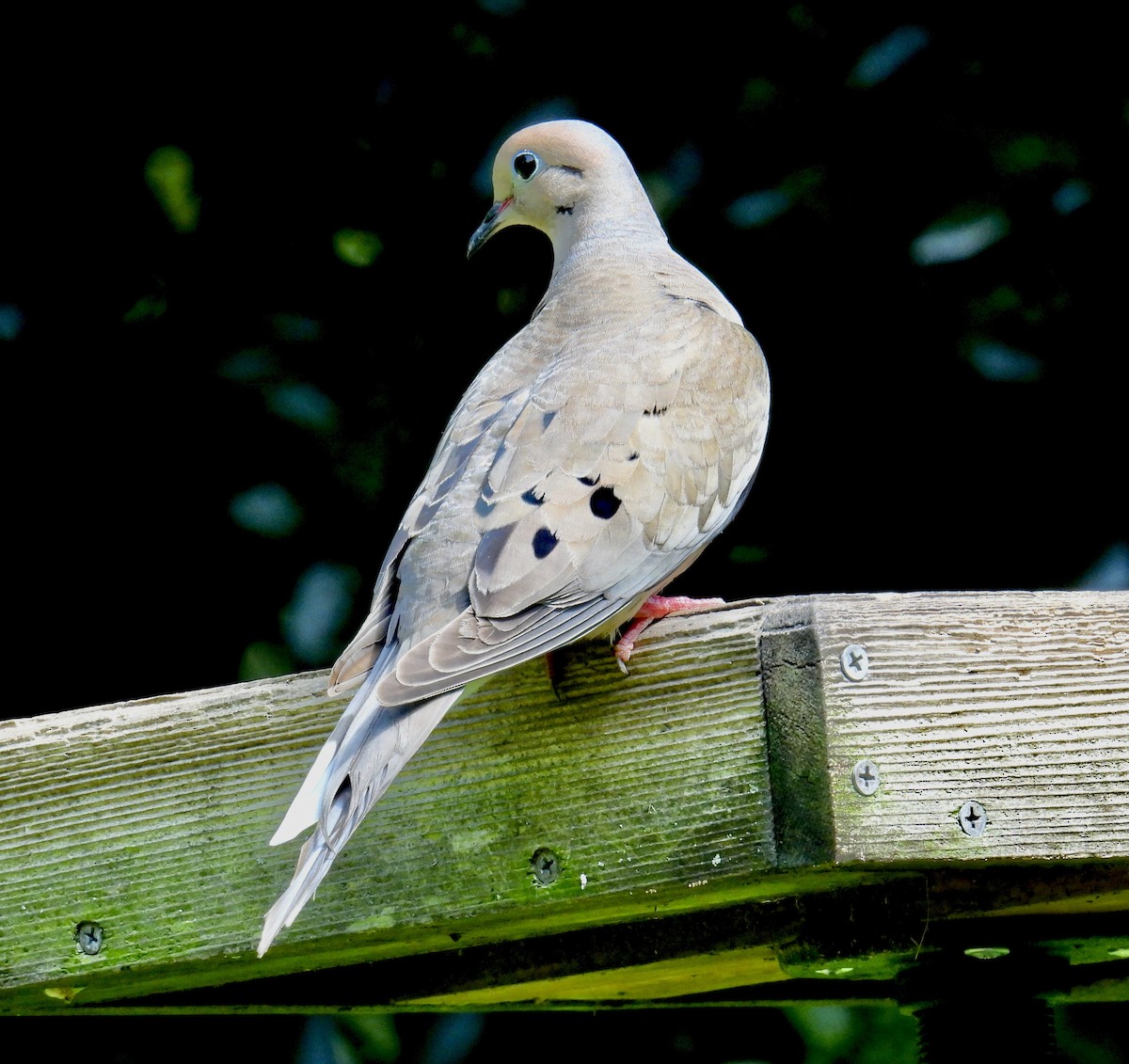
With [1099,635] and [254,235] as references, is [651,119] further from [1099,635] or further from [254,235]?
[1099,635]

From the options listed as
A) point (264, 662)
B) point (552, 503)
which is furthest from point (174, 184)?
point (552, 503)

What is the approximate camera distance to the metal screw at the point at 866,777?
1504mm

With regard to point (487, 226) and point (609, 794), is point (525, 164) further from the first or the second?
point (609, 794)

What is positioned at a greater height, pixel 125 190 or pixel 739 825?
pixel 125 190

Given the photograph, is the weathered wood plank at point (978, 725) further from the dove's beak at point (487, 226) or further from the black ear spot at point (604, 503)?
the dove's beak at point (487, 226)

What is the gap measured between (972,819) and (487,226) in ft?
4.95

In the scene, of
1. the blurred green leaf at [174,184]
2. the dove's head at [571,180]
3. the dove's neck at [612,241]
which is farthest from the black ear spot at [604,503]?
the blurred green leaf at [174,184]

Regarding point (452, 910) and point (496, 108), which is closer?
point (452, 910)

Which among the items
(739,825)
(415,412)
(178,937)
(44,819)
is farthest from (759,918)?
(415,412)

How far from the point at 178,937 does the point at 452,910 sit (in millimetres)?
282

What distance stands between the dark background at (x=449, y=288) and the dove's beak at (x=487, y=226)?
74 mm

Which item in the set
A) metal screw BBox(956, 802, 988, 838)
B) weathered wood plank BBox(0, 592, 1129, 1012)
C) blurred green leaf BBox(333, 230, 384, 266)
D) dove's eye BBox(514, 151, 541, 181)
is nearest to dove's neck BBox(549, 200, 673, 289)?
dove's eye BBox(514, 151, 541, 181)

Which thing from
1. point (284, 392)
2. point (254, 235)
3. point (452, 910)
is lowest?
point (452, 910)

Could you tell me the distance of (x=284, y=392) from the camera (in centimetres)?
268
